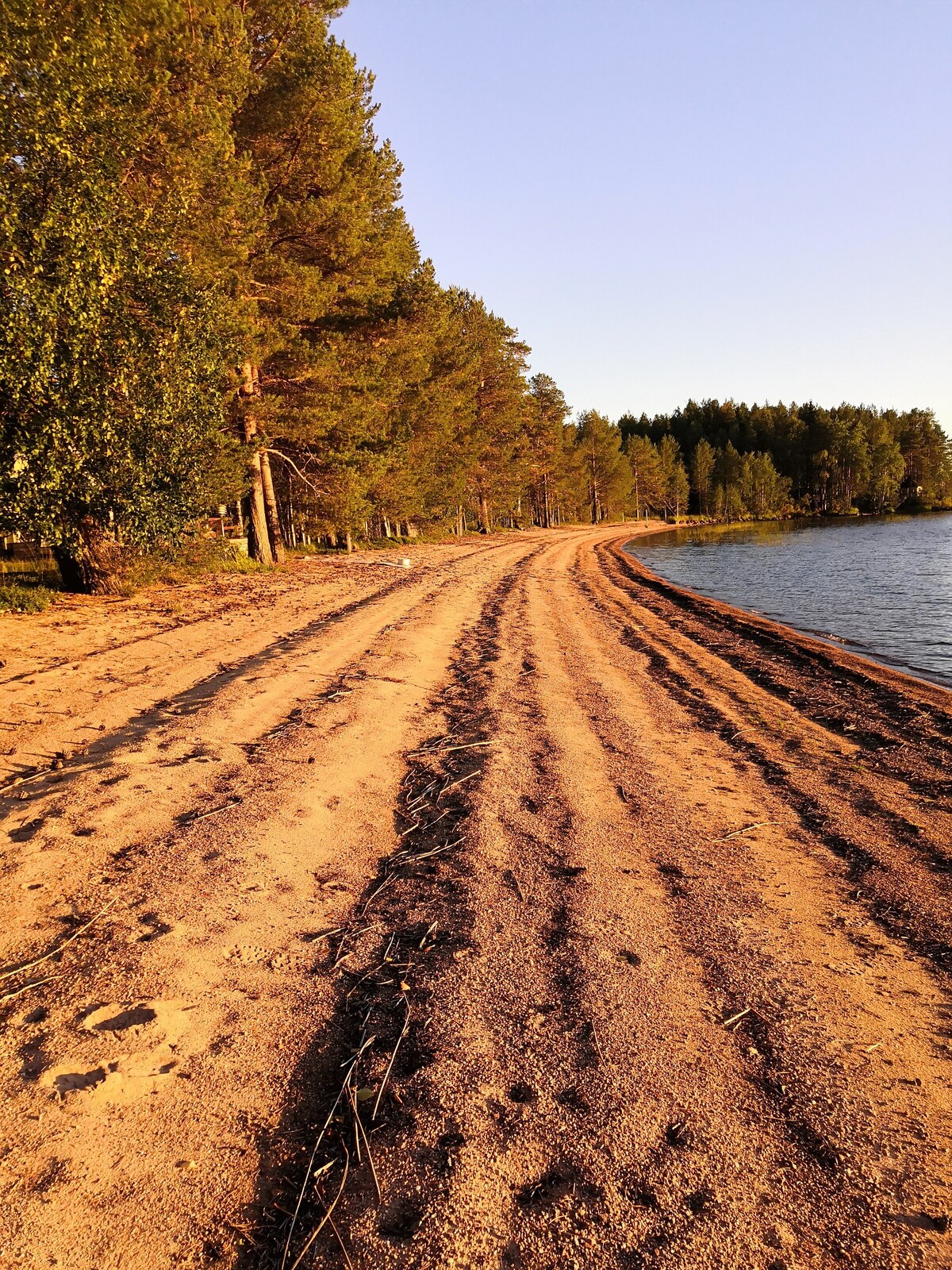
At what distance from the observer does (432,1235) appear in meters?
2.01

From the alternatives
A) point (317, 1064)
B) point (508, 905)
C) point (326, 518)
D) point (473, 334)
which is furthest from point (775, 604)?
point (473, 334)

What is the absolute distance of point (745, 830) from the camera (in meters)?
5.00

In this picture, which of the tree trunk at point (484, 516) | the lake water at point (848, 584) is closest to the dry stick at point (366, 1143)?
the lake water at point (848, 584)

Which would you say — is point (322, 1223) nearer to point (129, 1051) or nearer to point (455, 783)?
point (129, 1051)

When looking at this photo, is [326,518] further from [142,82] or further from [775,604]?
[775,604]

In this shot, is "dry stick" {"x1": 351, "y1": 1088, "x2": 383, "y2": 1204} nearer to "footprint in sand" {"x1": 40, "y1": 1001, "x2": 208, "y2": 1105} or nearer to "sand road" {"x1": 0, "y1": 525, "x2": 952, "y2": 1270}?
"sand road" {"x1": 0, "y1": 525, "x2": 952, "y2": 1270}

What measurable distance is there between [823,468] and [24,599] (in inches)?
5116

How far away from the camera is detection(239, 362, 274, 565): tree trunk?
744 inches

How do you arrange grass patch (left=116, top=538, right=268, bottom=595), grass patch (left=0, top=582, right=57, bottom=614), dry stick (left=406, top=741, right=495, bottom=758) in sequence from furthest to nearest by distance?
grass patch (left=116, top=538, right=268, bottom=595) → grass patch (left=0, top=582, right=57, bottom=614) → dry stick (left=406, top=741, right=495, bottom=758)

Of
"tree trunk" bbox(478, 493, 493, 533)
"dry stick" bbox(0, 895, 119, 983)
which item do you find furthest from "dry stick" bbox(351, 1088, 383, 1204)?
"tree trunk" bbox(478, 493, 493, 533)

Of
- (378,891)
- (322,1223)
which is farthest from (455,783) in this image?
(322,1223)

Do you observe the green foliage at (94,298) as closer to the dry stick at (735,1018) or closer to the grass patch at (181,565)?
the grass patch at (181,565)

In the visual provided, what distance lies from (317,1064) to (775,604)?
22597 mm

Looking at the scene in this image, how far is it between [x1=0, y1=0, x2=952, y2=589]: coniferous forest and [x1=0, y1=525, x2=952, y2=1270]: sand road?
4.91 m
